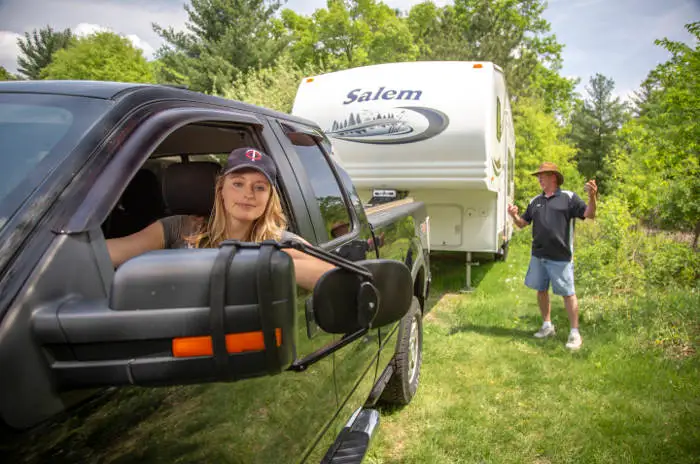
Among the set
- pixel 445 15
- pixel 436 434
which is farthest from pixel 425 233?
pixel 445 15

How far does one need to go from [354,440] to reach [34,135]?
1847mm

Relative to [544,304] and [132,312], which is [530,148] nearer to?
[544,304]

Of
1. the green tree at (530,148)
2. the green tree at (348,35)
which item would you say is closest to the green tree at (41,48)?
the green tree at (348,35)

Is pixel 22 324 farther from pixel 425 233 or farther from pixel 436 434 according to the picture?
pixel 425 233

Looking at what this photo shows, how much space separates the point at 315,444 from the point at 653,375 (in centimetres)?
378

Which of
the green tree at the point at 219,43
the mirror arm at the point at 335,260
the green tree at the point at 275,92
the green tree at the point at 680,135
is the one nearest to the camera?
the mirror arm at the point at 335,260

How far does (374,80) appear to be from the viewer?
23.1ft

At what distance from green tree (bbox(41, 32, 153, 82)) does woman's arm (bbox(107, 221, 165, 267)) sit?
3108cm

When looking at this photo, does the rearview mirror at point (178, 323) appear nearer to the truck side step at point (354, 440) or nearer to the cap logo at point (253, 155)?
the cap logo at point (253, 155)

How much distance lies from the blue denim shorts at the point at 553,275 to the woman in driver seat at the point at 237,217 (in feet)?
13.9

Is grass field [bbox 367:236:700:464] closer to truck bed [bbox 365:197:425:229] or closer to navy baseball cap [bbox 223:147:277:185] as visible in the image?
truck bed [bbox 365:197:425:229]

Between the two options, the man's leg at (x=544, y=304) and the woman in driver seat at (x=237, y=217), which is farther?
the man's leg at (x=544, y=304)

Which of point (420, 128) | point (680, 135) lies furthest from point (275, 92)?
point (680, 135)

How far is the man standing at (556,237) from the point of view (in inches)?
218
